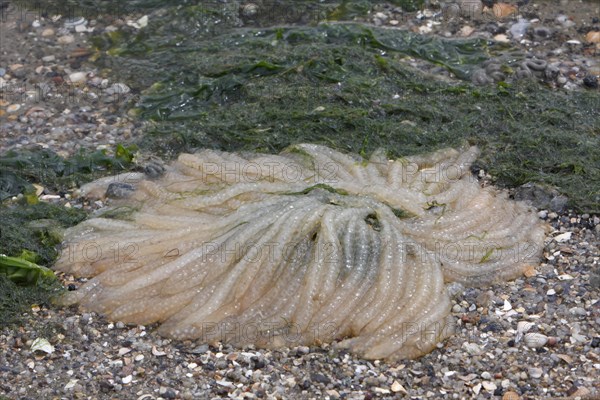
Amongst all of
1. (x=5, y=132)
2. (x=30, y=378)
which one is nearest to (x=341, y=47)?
(x=5, y=132)

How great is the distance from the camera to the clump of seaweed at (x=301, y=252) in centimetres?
512

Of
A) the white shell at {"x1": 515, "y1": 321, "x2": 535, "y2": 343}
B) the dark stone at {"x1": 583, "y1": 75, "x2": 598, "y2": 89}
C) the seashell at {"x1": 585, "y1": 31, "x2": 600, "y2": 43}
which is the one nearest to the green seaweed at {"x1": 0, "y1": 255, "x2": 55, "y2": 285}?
Answer: the white shell at {"x1": 515, "y1": 321, "x2": 535, "y2": 343}

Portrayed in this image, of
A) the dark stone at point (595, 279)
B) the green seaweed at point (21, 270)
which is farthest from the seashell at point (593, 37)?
the green seaweed at point (21, 270)

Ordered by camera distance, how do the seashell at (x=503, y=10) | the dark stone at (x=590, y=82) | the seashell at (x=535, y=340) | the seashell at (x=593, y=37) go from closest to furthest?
the seashell at (x=535, y=340) → the dark stone at (x=590, y=82) → the seashell at (x=593, y=37) → the seashell at (x=503, y=10)

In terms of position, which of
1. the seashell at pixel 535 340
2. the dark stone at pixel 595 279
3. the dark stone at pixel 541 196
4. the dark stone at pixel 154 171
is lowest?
the seashell at pixel 535 340

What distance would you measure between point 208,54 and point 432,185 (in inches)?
110

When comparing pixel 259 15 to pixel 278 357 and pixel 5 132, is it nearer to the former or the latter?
pixel 5 132

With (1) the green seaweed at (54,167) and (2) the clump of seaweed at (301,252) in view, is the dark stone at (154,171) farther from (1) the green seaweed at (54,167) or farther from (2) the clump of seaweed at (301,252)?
(1) the green seaweed at (54,167)

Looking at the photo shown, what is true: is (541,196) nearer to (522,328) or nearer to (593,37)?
(522,328)

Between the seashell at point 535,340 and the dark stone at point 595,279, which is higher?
the dark stone at point 595,279

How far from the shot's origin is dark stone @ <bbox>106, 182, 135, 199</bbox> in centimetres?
624

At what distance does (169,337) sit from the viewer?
16.8ft

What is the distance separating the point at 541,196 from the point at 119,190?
278 cm

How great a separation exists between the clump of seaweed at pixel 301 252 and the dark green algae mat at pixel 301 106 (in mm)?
366
